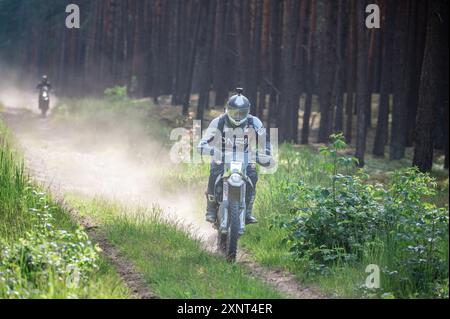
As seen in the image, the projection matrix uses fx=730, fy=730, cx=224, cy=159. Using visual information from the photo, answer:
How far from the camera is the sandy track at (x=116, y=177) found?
929cm

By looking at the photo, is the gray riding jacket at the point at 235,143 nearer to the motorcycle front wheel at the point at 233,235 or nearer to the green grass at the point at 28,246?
the motorcycle front wheel at the point at 233,235

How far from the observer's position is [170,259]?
30.6 ft

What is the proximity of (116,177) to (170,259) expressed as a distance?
25.4ft

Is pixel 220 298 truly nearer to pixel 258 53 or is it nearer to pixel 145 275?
pixel 145 275

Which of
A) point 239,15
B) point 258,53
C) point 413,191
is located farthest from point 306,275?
point 258,53

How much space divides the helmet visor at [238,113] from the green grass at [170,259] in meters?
1.85

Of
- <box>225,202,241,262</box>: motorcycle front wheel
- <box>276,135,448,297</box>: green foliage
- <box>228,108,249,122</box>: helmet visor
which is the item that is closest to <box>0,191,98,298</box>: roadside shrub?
<box>225,202,241,262</box>: motorcycle front wheel

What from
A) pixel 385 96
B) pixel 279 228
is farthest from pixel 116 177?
pixel 385 96

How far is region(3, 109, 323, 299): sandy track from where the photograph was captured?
9.29 metres

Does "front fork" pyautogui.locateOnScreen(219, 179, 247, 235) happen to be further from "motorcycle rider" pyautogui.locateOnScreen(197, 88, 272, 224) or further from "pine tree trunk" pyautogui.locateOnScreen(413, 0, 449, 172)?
"pine tree trunk" pyautogui.locateOnScreen(413, 0, 449, 172)

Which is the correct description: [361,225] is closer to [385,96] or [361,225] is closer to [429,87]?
[429,87]

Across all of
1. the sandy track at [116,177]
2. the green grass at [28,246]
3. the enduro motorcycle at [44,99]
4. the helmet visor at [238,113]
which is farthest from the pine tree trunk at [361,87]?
the enduro motorcycle at [44,99]

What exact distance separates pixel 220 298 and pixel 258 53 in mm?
20772

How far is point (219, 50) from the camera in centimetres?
2953
